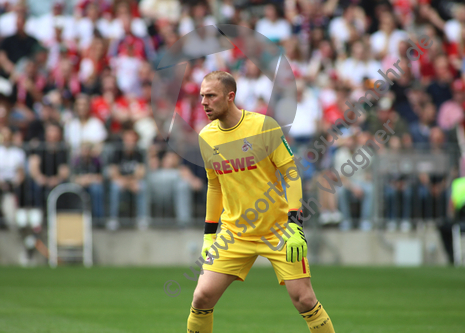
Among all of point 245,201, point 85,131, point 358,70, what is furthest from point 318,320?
point 358,70

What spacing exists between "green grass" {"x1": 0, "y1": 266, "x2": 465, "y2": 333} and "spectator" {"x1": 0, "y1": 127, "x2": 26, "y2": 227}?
5.05 feet

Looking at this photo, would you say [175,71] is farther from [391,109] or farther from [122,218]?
[391,109]

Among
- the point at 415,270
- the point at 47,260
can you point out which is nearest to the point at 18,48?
the point at 47,260

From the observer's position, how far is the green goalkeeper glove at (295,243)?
178 inches

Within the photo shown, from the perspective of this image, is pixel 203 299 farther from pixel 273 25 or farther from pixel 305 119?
pixel 273 25

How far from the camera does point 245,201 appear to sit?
4.83m

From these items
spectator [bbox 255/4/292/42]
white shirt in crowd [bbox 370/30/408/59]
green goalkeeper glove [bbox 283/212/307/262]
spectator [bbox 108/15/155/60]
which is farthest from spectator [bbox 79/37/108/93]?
green goalkeeper glove [bbox 283/212/307/262]

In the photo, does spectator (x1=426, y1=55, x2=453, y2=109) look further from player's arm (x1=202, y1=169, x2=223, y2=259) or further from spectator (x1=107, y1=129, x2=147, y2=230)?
player's arm (x1=202, y1=169, x2=223, y2=259)

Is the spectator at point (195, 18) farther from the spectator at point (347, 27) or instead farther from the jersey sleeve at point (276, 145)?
the jersey sleeve at point (276, 145)

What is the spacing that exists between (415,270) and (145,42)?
798cm

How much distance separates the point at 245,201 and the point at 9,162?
916cm

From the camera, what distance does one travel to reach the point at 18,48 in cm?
1530

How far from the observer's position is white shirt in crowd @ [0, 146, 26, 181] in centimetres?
1280

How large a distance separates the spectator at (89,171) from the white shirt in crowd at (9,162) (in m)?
1.07
